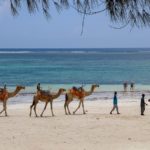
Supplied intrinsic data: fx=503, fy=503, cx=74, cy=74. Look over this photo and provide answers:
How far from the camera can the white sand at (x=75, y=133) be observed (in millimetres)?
14469

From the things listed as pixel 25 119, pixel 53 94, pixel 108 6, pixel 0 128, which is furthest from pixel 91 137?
pixel 108 6

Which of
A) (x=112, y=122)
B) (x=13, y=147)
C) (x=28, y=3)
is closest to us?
(x=28, y=3)

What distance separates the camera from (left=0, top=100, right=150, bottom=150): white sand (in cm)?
1447

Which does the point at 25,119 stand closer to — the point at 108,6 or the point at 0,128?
the point at 0,128

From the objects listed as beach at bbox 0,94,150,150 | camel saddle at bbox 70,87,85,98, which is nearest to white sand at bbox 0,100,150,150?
beach at bbox 0,94,150,150

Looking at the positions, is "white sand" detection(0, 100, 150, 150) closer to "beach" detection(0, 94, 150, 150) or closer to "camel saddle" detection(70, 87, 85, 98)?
"beach" detection(0, 94, 150, 150)

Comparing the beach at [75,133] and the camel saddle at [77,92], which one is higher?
the camel saddle at [77,92]

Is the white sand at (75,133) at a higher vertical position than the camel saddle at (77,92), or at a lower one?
lower

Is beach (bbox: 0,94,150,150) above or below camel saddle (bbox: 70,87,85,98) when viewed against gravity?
below

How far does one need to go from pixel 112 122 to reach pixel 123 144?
193 inches

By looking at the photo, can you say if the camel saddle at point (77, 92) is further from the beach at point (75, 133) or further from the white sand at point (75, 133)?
the white sand at point (75, 133)

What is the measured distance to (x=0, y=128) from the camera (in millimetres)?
17656

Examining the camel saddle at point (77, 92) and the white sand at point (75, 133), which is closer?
the white sand at point (75, 133)

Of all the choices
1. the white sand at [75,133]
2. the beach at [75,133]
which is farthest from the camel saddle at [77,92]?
the white sand at [75,133]
